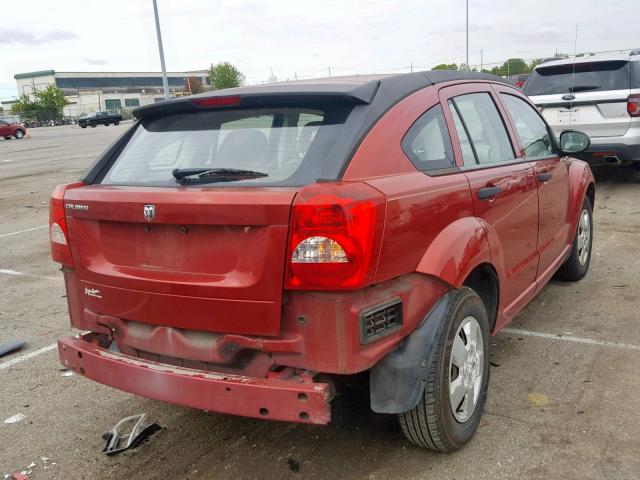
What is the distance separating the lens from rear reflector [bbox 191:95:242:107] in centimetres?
290

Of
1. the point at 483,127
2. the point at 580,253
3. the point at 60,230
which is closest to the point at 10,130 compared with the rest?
the point at 580,253

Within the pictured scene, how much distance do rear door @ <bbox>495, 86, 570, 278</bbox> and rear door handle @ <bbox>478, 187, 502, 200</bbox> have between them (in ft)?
2.36

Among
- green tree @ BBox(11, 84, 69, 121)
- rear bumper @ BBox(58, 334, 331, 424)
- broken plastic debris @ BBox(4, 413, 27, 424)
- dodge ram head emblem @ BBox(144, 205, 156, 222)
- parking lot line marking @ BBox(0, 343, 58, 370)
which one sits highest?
green tree @ BBox(11, 84, 69, 121)

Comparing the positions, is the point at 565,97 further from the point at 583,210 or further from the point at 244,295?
the point at 244,295

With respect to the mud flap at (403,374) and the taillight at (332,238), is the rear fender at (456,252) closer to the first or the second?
the mud flap at (403,374)

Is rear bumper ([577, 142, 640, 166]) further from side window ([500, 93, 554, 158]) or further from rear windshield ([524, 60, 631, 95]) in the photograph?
side window ([500, 93, 554, 158])

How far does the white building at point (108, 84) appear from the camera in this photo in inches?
4646

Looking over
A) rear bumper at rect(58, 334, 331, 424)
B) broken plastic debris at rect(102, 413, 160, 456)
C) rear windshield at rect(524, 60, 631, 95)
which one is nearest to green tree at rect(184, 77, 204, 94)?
rear windshield at rect(524, 60, 631, 95)

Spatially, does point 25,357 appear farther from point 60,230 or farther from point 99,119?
point 99,119

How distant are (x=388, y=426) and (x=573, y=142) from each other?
106 inches

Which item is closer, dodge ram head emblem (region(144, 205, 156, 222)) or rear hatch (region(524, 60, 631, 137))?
dodge ram head emblem (region(144, 205, 156, 222))

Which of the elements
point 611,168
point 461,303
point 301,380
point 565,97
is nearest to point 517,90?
point 461,303

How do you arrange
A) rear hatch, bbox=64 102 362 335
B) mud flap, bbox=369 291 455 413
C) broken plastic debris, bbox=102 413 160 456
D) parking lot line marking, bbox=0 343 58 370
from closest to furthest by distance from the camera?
rear hatch, bbox=64 102 362 335
mud flap, bbox=369 291 455 413
broken plastic debris, bbox=102 413 160 456
parking lot line marking, bbox=0 343 58 370

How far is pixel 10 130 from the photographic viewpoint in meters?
42.1
